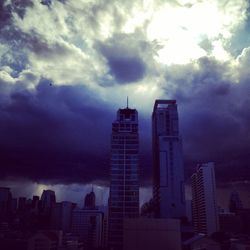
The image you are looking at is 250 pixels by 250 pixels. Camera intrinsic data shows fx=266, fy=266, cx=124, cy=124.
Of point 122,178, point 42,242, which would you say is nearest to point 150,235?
point 42,242

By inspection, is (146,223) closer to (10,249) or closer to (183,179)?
(10,249)

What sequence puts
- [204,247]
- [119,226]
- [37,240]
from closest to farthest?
[204,247], [37,240], [119,226]

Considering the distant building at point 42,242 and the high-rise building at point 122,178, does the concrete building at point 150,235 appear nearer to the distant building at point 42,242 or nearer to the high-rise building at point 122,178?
the distant building at point 42,242

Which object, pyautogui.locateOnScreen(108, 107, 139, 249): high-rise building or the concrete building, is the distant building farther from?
the concrete building

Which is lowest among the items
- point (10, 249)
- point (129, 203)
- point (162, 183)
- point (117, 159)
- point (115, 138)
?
point (10, 249)

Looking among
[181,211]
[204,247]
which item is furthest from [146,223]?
[181,211]

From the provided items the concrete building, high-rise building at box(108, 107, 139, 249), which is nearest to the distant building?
high-rise building at box(108, 107, 139, 249)
